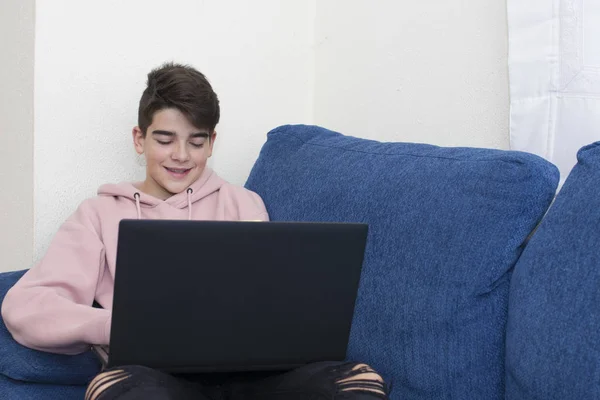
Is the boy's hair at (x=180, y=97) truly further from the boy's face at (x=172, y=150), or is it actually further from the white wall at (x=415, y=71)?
the white wall at (x=415, y=71)

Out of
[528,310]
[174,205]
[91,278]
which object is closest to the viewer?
[528,310]

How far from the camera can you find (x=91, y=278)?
1.63 metres

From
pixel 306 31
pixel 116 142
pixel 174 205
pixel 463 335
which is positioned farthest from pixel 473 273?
pixel 306 31

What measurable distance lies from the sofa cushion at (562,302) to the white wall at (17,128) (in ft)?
3.95

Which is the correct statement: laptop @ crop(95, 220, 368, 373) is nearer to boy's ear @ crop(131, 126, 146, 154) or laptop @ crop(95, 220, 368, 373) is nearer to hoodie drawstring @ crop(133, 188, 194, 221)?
hoodie drawstring @ crop(133, 188, 194, 221)

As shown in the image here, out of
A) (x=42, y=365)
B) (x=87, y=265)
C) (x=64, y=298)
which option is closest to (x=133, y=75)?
(x=87, y=265)

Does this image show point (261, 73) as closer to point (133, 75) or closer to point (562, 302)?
point (133, 75)

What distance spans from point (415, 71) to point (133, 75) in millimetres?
738

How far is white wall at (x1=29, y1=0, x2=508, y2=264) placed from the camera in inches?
72.8

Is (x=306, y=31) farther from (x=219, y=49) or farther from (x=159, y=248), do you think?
(x=159, y=248)

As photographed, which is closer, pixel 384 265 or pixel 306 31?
pixel 384 265

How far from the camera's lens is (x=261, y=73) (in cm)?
229

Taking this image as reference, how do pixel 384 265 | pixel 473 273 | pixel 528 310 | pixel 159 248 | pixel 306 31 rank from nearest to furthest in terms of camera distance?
pixel 159 248, pixel 528 310, pixel 473 273, pixel 384 265, pixel 306 31

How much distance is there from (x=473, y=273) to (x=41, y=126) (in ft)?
3.65
